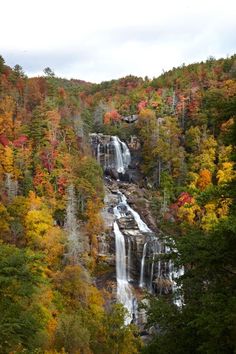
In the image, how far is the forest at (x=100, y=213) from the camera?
28.8 ft

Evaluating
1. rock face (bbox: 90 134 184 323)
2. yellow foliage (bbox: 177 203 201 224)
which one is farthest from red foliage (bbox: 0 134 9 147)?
yellow foliage (bbox: 177 203 201 224)

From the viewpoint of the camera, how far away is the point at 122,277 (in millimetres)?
40281

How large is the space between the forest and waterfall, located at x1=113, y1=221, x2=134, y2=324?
1.66 metres

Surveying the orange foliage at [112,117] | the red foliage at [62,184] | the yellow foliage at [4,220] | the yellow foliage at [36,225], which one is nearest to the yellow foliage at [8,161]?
the red foliage at [62,184]

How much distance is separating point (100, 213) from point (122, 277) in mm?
8366

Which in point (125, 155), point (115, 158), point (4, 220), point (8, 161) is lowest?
point (4, 220)

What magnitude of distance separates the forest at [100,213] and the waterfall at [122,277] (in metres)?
1.66

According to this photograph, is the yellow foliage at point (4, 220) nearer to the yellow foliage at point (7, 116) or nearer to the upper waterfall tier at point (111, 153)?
the yellow foliage at point (7, 116)

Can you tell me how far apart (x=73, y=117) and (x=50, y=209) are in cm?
2520

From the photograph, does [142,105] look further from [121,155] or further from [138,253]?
[138,253]

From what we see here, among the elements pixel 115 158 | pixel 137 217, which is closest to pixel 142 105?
pixel 115 158

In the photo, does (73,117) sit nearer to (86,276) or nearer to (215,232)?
(86,276)

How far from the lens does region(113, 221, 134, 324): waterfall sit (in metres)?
37.5

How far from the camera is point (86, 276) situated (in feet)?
111
